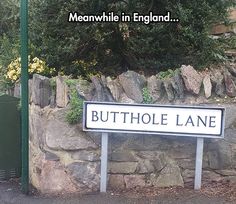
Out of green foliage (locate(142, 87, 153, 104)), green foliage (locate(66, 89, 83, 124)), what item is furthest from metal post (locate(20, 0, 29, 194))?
green foliage (locate(142, 87, 153, 104))

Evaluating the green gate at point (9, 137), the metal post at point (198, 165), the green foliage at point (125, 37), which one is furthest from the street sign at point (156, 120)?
the green foliage at point (125, 37)

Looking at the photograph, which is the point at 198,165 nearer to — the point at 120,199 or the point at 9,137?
the point at 120,199

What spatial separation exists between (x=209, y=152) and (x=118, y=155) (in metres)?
0.93

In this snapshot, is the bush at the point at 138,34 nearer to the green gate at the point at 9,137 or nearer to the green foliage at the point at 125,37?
the green foliage at the point at 125,37

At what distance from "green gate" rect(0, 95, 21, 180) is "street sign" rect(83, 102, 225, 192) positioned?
1275mm

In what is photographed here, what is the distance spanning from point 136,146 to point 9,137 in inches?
65.6

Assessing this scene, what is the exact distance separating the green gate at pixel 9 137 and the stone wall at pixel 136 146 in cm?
82

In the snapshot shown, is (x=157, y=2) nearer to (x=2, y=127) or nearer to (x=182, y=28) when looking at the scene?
(x=182, y=28)

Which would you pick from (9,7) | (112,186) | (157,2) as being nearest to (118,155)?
(112,186)

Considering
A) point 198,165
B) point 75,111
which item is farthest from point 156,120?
point 75,111

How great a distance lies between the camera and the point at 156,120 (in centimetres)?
429

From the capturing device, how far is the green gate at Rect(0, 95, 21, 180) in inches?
204

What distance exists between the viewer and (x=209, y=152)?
4461 mm

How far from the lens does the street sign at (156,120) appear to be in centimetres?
423
